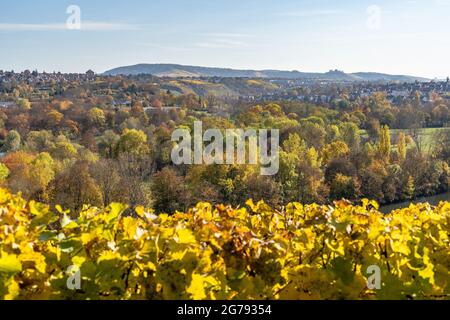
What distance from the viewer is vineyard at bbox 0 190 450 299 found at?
296 centimetres

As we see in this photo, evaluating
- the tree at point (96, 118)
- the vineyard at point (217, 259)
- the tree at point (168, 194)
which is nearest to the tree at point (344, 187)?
the tree at point (168, 194)

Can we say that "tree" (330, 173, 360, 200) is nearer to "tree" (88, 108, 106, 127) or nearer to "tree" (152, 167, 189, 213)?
"tree" (152, 167, 189, 213)

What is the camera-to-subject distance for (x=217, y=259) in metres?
3.30

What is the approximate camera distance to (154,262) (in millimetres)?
2965

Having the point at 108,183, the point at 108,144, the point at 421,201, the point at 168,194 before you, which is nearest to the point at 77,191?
the point at 108,183

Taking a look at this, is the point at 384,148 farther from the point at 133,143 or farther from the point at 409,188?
the point at 133,143

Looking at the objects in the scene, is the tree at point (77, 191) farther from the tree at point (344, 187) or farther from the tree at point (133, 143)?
the tree at point (133, 143)

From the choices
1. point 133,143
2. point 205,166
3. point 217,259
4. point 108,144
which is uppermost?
point 217,259

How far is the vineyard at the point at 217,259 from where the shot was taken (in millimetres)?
2955

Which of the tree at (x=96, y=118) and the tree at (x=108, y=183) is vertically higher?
the tree at (x=96, y=118)

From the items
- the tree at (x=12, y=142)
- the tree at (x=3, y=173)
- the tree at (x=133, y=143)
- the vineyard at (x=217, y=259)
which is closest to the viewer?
the vineyard at (x=217, y=259)
